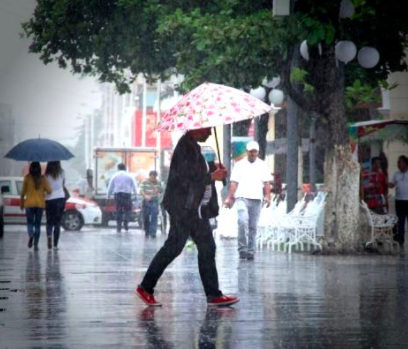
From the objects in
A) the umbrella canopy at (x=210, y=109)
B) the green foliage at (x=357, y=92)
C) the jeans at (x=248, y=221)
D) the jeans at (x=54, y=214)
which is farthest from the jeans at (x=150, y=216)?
the umbrella canopy at (x=210, y=109)

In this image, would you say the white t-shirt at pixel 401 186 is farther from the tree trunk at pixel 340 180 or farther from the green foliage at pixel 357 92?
the tree trunk at pixel 340 180

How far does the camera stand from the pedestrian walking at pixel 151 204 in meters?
31.0

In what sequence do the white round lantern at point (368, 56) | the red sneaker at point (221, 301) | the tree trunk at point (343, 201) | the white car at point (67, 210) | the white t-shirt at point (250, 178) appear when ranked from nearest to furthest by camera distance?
the red sneaker at point (221, 301) → the white t-shirt at point (250, 178) → the tree trunk at point (343, 201) → the white round lantern at point (368, 56) → the white car at point (67, 210)

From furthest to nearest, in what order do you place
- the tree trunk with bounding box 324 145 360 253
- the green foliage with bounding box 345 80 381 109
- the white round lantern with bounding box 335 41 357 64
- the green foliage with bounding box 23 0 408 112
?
the green foliage with bounding box 345 80 381 109 → the tree trunk with bounding box 324 145 360 253 → the green foliage with bounding box 23 0 408 112 → the white round lantern with bounding box 335 41 357 64

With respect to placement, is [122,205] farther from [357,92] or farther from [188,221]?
[188,221]

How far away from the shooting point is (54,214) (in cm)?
2353

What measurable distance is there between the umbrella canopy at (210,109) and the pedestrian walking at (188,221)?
0.28 metres

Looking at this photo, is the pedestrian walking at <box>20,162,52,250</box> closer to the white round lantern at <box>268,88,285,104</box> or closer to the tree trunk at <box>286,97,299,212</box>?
the tree trunk at <box>286,97,299,212</box>

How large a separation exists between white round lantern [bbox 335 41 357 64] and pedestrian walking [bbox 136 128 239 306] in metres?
9.03

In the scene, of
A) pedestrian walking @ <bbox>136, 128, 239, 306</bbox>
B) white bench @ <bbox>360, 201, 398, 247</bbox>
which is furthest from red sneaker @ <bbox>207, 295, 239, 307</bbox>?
white bench @ <bbox>360, 201, 398, 247</bbox>

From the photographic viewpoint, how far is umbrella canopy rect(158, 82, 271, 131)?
39.9 ft

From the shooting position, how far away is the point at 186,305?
12.0 meters

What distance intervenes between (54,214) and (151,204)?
8313 mm

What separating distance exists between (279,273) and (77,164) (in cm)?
13708
